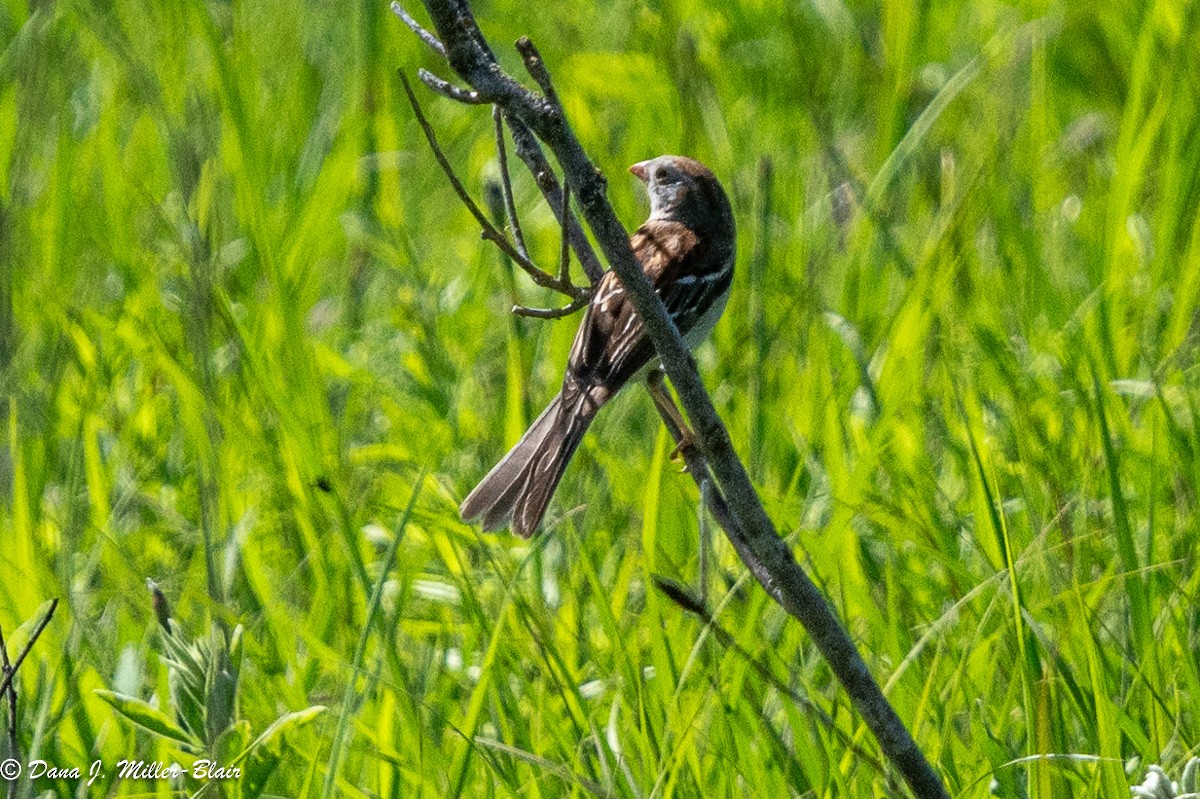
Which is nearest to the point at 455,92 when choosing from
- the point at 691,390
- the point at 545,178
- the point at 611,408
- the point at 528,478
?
the point at 545,178

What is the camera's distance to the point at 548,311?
2.44 metres

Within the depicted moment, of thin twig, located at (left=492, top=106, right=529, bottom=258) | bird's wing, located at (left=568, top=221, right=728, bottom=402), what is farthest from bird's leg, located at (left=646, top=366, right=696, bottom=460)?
thin twig, located at (left=492, top=106, right=529, bottom=258)

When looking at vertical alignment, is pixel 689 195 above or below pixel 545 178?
below

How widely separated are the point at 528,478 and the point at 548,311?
2.56ft

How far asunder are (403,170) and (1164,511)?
10.7ft

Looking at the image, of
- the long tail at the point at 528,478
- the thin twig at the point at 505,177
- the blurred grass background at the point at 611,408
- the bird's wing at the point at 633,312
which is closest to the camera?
the thin twig at the point at 505,177

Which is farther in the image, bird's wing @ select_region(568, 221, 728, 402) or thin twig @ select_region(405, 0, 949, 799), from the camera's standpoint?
bird's wing @ select_region(568, 221, 728, 402)

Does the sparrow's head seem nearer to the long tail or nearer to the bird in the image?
the bird

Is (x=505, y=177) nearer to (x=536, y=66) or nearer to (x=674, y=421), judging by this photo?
(x=536, y=66)

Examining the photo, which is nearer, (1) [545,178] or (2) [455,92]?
(2) [455,92]

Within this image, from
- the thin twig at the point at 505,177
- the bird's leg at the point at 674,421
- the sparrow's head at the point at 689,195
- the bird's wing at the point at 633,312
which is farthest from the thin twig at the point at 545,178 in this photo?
the sparrow's head at the point at 689,195

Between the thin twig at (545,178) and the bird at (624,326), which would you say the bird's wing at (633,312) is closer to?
the bird at (624,326)

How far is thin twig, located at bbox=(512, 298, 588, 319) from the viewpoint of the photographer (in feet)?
7.79

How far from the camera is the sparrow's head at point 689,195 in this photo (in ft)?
13.8
